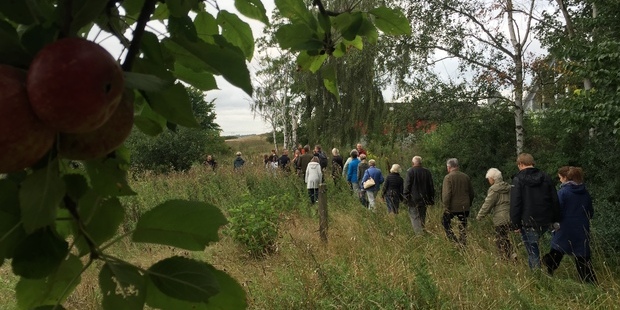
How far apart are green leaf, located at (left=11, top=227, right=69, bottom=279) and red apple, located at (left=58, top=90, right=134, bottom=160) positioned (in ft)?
0.27

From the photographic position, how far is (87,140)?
38 centimetres

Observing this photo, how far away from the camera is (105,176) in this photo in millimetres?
487

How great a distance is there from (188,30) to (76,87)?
0.30 m

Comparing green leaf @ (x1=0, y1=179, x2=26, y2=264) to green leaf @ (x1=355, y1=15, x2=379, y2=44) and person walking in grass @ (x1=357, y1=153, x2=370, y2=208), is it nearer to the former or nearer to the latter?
green leaf @ (x1=355, y1=15, x2=379, y2=44)

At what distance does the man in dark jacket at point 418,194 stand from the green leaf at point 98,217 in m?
5.94

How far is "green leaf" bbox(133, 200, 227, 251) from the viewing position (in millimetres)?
527

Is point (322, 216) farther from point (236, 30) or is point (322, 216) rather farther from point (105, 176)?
point (105, 176)

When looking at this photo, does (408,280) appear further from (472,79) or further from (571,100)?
(472,79)

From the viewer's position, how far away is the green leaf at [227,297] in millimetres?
552

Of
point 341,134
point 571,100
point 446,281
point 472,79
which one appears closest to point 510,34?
point 472,79

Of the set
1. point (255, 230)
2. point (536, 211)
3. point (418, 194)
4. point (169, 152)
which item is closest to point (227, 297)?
point (536, 211)

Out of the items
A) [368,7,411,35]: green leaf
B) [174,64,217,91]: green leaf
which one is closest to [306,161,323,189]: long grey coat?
[368,7,411,35]: green leaf

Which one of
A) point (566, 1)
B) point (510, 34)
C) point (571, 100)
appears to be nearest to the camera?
point (571, 100)

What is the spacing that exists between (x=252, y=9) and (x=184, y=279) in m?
0.61
